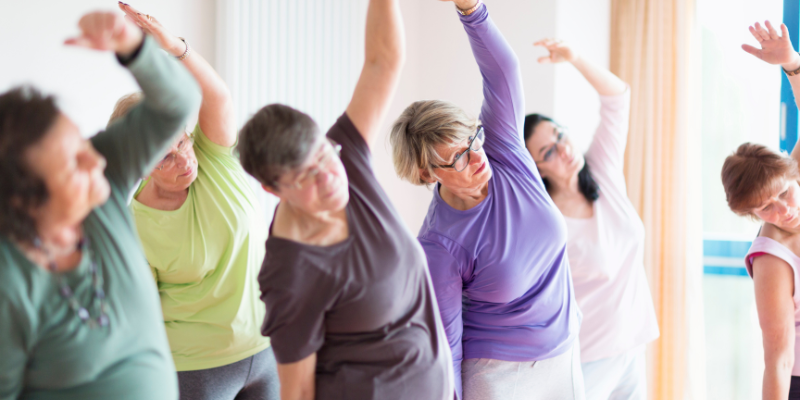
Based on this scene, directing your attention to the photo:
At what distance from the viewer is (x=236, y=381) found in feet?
5.33

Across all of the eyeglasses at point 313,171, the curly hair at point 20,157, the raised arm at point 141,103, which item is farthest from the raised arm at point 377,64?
the curly hair at point 20,157

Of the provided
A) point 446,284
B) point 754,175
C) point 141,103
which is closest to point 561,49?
point 754,175

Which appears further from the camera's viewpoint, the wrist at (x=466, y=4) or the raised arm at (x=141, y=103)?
the wrist at (x=466, y=4)

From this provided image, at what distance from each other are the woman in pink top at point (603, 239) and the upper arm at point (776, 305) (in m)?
0.49

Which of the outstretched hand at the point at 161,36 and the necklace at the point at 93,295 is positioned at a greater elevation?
the outstretched hand at the point at 161,36

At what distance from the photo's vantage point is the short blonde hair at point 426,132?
4.85 ft

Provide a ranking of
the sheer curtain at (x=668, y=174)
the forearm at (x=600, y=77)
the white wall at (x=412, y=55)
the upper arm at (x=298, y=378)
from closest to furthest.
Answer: the upper arm at (x=298, y=378), the white wall at (x=412, y=55), the forearm at (x=600, y=77), the sheer curtain at (x=668, y=174)

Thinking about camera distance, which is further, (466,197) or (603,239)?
(603,239)

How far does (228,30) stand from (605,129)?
1587mm

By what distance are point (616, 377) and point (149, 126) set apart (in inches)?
68.7

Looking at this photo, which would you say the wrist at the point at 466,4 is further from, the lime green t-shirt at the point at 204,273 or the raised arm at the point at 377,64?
the lime green t-shirt at the point at 204,273

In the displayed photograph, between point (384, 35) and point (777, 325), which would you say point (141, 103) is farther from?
point (777, 325)

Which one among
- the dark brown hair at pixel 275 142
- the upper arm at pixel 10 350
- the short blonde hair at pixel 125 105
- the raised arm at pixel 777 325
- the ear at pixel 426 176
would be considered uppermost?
the short blonde hair at pixel 125 105

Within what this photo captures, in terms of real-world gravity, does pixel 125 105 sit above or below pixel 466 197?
above
